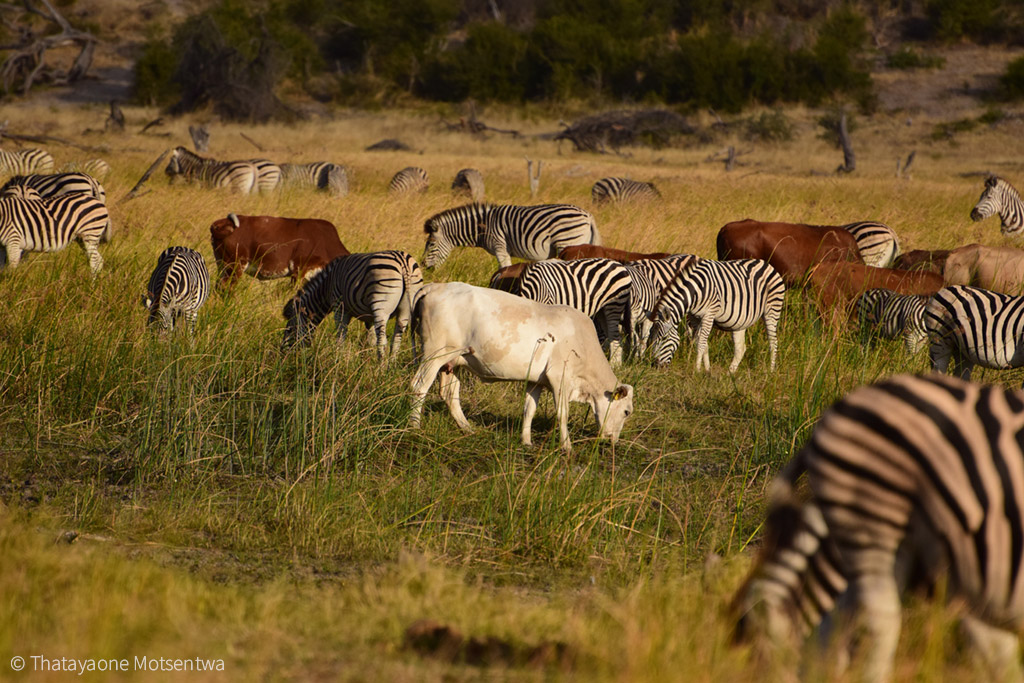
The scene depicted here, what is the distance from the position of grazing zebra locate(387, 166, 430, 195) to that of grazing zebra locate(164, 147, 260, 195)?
2753mm

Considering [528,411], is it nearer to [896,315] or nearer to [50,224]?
[896,315]

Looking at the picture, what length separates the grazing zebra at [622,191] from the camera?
1855 centimetres

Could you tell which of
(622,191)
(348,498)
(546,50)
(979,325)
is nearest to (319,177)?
(622,191)

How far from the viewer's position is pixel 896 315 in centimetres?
892

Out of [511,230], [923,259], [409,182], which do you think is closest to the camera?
[923,259]

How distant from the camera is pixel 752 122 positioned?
124 feet

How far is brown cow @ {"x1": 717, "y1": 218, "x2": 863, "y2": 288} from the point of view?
1163 cm

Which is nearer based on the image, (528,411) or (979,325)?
(528,411)

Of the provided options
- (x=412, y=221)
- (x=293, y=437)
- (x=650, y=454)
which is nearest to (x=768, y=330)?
(x=650, y=454)

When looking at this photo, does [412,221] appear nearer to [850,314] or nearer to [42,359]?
[850,314]

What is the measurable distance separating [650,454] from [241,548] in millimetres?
3044

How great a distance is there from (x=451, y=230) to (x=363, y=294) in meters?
4.46

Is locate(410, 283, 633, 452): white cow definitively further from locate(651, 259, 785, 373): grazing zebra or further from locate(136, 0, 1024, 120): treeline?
locate(136, 0, 1024, 120): treeline

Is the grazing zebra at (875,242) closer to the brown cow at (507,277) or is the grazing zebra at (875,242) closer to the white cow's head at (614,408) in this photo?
the brown cow at (507,277)
